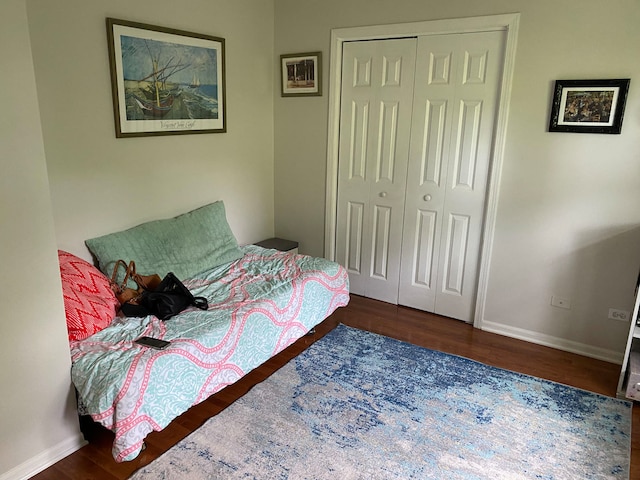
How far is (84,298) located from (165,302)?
0.39m

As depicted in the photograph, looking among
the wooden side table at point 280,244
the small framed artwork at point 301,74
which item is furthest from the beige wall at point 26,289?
the small framed artwork at point 301,74

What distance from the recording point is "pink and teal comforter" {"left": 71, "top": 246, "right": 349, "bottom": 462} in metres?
1.90

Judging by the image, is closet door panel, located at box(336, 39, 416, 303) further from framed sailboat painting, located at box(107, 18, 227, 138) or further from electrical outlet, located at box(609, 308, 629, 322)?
electrical outlet, located at box(609, 308, 629, 322)

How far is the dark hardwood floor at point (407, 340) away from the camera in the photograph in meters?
2.03

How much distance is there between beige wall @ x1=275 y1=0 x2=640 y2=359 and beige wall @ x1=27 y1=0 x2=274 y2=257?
35.8 inches

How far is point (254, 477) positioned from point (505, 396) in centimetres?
146

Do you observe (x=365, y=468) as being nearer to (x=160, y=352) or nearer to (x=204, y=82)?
(x=160, y=352)

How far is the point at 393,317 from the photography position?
3586 millimetres

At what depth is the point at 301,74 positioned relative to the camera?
3789mm

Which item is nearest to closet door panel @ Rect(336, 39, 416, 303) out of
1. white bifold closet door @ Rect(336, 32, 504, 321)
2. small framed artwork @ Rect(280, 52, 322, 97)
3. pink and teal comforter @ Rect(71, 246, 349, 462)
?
white bifold closet door @ Rect(336, 32, 504, 321)

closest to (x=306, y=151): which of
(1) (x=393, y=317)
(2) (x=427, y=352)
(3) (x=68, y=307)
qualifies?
(1) (x=393, y=317)

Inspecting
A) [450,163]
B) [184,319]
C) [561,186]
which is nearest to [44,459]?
[184,319]

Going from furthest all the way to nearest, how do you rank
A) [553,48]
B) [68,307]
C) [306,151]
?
1. [306,151]
2. [553,48]
3. [68,307]

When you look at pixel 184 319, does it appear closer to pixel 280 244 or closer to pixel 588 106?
pixel 280 244
